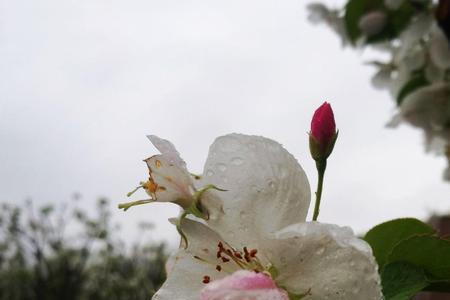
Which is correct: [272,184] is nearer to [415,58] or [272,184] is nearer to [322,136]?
[322,136]

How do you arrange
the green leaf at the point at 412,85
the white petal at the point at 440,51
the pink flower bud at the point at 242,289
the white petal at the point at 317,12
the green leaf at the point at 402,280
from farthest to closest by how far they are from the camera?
the white petal at the point at 317,12 → the green leaf at the point at 412,85 → the white petal at the point at 440,51 → the green leaf at the point at 402,280 → the pink flower bud at the point at 242,289

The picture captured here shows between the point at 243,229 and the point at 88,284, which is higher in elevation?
the point at 243,229

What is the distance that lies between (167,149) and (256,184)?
0.21 ft

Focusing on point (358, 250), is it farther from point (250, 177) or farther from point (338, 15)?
point (338, 15)

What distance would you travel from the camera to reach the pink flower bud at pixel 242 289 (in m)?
0.35

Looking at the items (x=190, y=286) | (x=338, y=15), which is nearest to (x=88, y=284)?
(x=338, y=15)

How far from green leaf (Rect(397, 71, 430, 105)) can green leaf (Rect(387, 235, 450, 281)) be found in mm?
1066

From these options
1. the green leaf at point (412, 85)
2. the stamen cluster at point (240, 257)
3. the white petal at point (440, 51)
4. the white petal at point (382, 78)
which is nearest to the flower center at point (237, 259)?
the stamen cluster at point (240, 257)

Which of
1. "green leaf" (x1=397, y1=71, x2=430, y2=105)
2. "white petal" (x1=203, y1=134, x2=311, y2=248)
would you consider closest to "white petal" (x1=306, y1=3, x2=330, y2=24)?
"green leaf" (x1=397, y1=71, x2=430, y2=105)

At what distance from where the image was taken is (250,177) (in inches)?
16.3

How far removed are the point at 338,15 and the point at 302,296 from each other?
1.55 meters

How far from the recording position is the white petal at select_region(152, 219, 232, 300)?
1.43 feet

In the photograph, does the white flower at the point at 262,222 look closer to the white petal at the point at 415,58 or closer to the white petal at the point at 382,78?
the white petal at the point at 415,58

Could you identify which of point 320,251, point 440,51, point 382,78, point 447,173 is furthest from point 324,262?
point 382,78
